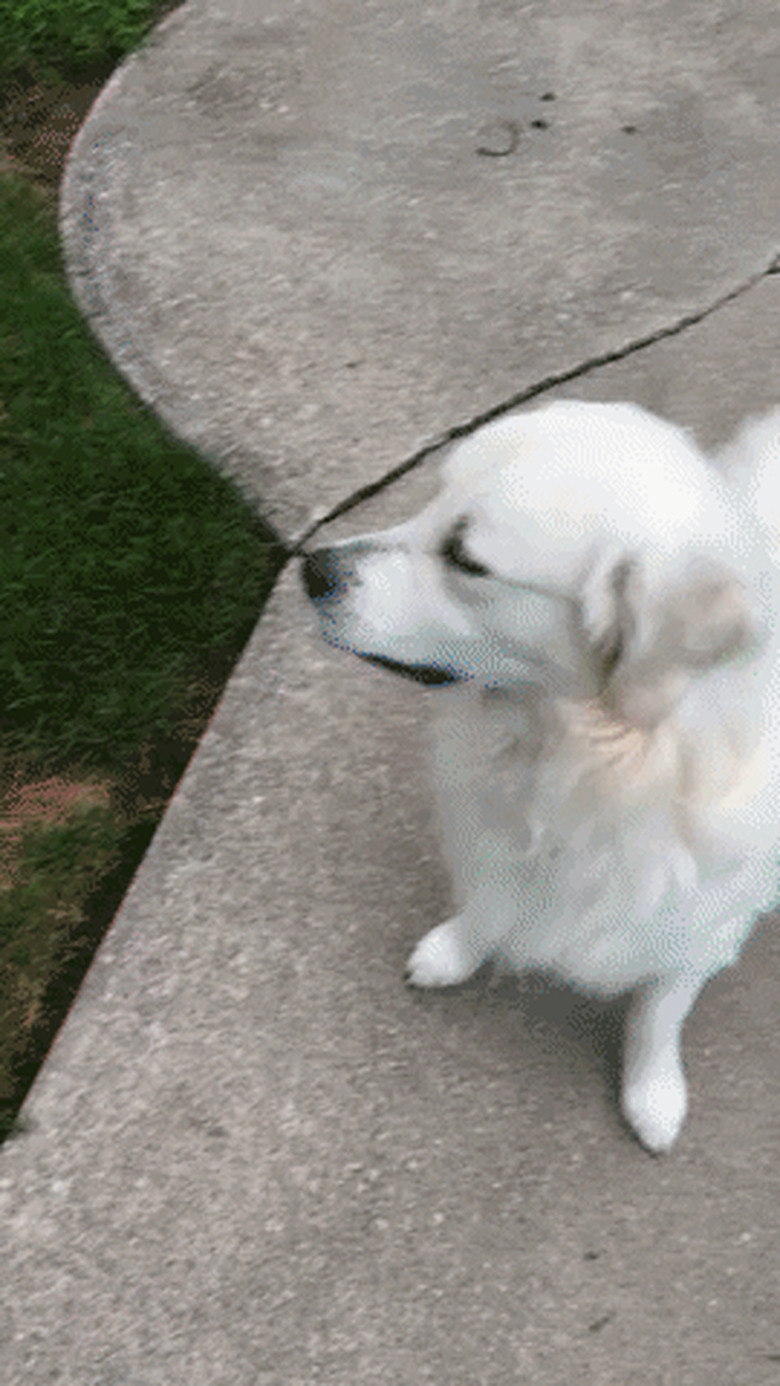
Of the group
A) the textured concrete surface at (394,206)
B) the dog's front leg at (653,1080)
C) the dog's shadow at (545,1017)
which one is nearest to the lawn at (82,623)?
the textured concrete surface at (394,206)

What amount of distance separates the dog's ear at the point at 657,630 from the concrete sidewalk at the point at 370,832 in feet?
3.92

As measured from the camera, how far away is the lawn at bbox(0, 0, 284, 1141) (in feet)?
9.04

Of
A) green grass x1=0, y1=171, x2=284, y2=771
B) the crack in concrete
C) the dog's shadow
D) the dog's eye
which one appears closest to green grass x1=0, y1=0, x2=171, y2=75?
green grass x1=0, y1=171, x2=284, y2=771

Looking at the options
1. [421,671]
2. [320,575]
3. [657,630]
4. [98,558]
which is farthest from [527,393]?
[657,630]

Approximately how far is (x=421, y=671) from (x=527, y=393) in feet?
5.48

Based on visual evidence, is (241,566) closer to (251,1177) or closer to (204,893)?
(204,893)

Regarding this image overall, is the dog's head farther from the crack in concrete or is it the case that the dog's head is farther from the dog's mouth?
the crack in concrete

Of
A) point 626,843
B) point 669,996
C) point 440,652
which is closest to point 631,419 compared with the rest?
point 440,652

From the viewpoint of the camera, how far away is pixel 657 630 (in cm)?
157

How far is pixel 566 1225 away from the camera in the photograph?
94.7 inches

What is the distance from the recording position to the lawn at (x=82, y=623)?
275 centimetres

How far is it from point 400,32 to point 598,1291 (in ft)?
12.8

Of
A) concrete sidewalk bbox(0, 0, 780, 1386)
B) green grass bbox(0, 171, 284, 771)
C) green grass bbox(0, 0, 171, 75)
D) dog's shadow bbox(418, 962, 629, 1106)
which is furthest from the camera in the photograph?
green grass bbox(0, 0, 171, 75)

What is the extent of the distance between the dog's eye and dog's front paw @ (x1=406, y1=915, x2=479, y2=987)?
3.09 feet
